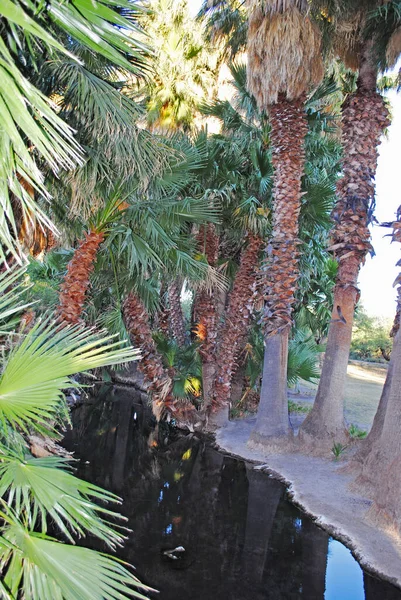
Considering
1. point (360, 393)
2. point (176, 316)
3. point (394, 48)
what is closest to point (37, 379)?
point (394, 48)

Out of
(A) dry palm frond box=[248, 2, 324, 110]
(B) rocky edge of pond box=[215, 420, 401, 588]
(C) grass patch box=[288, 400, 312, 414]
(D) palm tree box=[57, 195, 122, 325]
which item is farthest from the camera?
(C) grass patch box=[288, 400, 312, 414]

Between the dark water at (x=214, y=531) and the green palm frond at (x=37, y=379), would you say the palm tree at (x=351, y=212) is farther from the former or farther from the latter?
the green palm frond at (x=37, y=379)

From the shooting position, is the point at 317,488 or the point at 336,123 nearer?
the point at 317,488

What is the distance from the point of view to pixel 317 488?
7988 millimetres

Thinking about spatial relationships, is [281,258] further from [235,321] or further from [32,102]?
[32,102]

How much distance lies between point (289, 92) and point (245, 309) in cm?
498

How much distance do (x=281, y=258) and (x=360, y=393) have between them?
10358mm

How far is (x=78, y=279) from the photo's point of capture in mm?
7738

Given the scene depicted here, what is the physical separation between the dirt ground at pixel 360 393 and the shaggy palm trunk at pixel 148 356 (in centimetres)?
513

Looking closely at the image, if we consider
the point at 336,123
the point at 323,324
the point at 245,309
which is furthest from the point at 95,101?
the point at 323,324

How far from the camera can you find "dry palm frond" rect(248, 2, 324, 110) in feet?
30.0

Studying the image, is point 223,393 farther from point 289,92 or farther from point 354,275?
point 289,92

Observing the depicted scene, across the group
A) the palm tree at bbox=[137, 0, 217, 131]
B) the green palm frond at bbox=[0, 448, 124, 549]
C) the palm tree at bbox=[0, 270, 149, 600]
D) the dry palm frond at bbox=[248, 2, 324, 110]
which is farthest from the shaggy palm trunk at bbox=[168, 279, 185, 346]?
the green palm frond at bbox=[0, 448, 124, 549]

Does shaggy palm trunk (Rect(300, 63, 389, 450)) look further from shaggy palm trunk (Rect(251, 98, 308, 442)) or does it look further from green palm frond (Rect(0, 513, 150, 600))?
green palm frond (Rect(0, 513, 150, 600))
